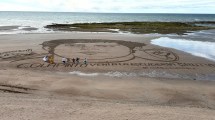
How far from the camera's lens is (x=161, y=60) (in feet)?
90.0

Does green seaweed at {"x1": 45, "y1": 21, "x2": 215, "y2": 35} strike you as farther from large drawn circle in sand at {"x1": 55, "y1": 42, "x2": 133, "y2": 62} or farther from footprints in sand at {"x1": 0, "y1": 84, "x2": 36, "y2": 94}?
footprints in sand at {"x1": 0, "y1": 84, "x2": 36, "y2": 94}

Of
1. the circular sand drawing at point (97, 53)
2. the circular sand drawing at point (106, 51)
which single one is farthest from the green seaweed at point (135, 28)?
the circular sand drawing at point (97, 53)

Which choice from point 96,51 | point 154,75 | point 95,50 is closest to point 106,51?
point 96,51

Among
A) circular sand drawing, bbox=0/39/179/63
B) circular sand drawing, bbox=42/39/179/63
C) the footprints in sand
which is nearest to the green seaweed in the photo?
circular sand drawing, bbox=42/39/179/63

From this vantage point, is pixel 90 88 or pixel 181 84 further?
pixel 181 84

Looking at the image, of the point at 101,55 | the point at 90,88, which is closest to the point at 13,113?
the point at 90,88

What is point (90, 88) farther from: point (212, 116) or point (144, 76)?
point (212, 116)

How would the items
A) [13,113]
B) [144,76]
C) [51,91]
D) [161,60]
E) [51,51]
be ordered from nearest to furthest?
[13,113]
[51,91]
[144,76]
[161,60]
[51,51]

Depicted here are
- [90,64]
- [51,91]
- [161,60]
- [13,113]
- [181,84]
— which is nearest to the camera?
[13,113]

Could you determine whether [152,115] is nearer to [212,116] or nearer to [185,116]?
[185,116]

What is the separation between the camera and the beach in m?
12.7

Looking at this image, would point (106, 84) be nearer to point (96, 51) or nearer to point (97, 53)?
point (97, 53)

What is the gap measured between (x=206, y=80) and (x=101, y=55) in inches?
480

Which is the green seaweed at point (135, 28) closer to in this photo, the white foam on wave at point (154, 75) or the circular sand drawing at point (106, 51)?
the circular sand drawing at point (106, 51)
